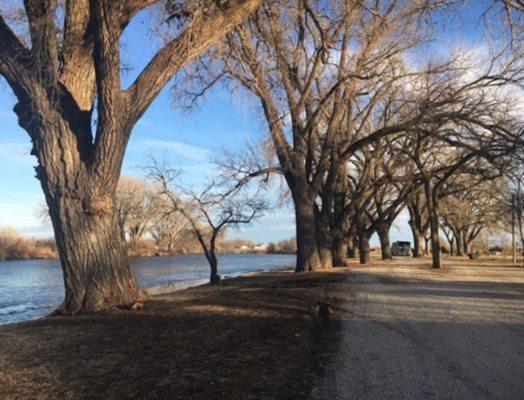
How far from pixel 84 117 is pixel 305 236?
1440 cm

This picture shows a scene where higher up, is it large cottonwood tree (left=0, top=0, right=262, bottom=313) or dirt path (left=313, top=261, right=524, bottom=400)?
large cottonwood tree (left=0, top=0, right=262, bottom=313)

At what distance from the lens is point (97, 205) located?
33.8ft

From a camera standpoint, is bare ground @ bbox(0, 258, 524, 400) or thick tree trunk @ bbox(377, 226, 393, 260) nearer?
bare ground @ bbox(0, 258, 524, 400)

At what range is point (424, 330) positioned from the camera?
863 centimetres

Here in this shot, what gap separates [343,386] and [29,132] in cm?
825

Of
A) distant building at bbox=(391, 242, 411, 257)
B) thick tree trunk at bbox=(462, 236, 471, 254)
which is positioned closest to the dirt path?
thick tree trunk at bbox=(462, 236, 471, 254)

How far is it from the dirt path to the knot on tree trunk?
5.08 metres

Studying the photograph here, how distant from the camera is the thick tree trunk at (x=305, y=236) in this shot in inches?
921

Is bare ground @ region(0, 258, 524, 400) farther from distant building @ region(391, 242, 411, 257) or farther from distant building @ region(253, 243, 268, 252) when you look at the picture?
distant building @ region(253, 243, 268, 252)

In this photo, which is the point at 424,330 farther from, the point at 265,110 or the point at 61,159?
the point at 265,110

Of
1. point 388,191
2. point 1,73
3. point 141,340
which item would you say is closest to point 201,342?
point 141,340

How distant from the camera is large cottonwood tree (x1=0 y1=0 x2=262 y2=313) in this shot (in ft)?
33.6

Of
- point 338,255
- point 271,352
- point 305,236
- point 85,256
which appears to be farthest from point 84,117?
point 338,255

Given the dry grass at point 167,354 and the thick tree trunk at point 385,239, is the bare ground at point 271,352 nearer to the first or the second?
the dry grass at point 167,354
